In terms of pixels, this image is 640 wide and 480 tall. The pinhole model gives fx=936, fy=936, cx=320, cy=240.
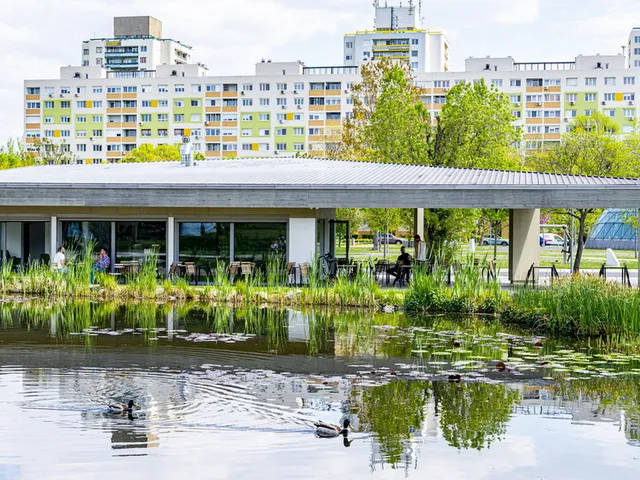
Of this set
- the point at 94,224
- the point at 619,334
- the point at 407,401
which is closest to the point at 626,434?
the point at 407,401

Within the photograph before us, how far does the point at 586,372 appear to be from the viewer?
13711 mm

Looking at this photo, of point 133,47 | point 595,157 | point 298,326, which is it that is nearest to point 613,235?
point 595,157

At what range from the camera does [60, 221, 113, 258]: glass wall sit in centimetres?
2919

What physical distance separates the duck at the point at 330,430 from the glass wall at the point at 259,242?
1822cm

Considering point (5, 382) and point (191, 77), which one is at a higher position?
point (191, 77)

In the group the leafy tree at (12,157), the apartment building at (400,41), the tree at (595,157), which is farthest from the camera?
the apartment building at (400,41)

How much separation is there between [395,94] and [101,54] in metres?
125

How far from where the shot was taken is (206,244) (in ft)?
94.3

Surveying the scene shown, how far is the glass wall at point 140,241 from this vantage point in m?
28.9

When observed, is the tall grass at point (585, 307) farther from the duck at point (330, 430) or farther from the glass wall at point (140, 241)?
the glass wall at point (140, 241)

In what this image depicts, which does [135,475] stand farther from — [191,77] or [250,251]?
[191,77]

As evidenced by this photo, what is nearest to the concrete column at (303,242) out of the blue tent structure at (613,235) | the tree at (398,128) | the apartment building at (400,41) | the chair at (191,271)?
the chair at (191,271)

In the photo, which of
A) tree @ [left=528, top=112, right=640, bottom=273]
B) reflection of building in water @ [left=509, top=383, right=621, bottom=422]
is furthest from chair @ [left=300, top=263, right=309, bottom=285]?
tree @ [left=528, top=112, right=640, bottom=273]

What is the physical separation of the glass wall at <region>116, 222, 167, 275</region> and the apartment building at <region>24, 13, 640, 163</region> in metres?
73.3
